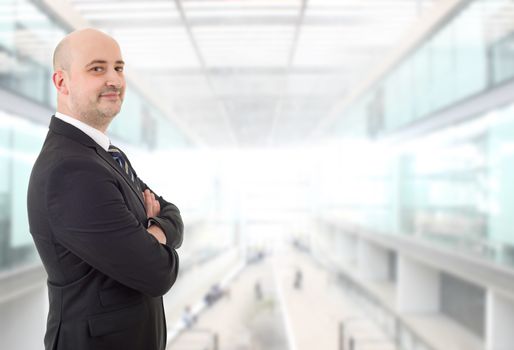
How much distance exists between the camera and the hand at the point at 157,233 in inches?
44.2

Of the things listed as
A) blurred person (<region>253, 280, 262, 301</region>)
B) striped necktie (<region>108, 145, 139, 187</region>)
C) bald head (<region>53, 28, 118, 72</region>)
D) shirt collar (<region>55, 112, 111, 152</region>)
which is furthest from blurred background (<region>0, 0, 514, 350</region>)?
bald head (<region>53, 28, 118, 72</region>)

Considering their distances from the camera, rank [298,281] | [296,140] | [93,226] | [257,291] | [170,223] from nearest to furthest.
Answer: [93,226] → [170,223] → [257,291] → [298,281] → [296,140]

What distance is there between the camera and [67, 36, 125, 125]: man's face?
43.1 inches

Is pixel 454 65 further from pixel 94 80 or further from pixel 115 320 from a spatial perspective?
pixel 115 320

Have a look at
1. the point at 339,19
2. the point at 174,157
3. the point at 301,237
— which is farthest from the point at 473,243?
the point at 301,237

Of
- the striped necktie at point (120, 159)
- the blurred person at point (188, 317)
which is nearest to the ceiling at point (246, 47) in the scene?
the striped necktie at point (120, 159)

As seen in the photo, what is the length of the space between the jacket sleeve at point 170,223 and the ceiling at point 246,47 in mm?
2152

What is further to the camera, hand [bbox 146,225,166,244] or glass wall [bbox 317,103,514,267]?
glass wall [bbox 317,103,514,267]

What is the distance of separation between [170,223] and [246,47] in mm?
4227

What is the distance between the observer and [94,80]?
110cm

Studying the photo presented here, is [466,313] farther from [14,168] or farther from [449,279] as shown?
[14,168]

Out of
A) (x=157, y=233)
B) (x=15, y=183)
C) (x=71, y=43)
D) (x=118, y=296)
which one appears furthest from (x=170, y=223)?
(x=15, y=183)

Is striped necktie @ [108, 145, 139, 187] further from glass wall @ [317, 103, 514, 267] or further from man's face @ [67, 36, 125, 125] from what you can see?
glass wall @ [317, 103, 514, 267]

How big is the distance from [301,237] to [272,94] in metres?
9.85
